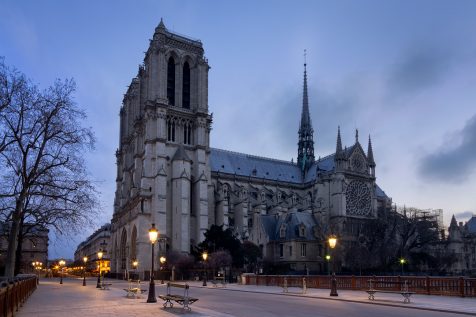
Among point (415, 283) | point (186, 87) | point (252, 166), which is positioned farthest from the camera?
point (252, 166)

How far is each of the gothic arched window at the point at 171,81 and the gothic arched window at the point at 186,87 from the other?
2115mm

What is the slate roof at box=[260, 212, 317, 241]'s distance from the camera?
276 ft

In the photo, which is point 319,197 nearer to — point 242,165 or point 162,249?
point 242,165

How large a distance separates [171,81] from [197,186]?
20732 millimetres

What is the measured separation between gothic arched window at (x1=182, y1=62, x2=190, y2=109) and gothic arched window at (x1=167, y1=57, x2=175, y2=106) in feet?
6.94

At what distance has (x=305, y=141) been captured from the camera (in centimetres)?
12319

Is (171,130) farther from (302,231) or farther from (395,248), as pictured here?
(395,248)

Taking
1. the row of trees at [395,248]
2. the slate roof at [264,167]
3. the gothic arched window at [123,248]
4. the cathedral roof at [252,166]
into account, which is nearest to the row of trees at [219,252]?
the row of trees at [395,248]

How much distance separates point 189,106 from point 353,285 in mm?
62370

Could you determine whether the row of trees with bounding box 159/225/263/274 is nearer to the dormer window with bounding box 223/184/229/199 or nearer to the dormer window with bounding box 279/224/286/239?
the dormer window with bounding box 279/224/286/239

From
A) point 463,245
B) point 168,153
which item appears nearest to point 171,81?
point 168,153

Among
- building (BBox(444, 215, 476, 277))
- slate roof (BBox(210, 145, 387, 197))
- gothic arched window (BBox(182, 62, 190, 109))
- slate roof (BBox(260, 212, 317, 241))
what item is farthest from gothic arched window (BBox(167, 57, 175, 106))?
building (BBox(444, 215, 476, 277))

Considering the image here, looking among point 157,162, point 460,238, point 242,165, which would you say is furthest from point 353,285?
point 460,238

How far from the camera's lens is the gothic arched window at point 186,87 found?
9456 cm
